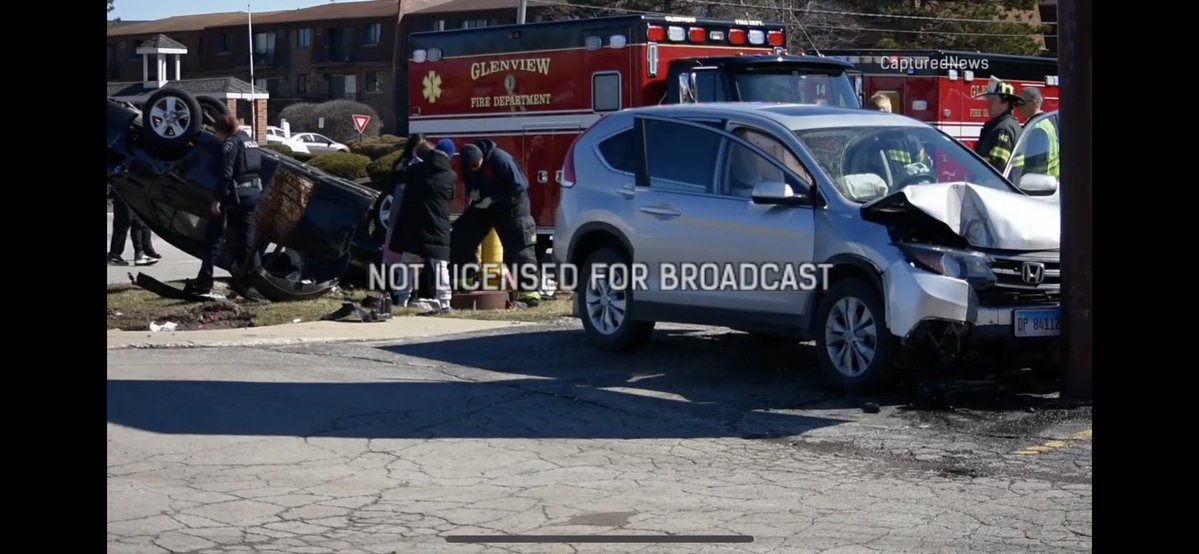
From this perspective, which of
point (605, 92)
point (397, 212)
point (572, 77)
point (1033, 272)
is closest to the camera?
point (1033, 272)

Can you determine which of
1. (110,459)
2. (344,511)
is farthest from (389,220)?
(344,511)

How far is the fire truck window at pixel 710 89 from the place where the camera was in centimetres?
1675

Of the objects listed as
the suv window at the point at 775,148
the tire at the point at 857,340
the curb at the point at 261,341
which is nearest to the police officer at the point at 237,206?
the curb at the point at 261,341

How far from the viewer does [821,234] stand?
987cm

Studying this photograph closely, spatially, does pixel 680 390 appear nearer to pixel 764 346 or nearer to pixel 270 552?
pixel 764 346

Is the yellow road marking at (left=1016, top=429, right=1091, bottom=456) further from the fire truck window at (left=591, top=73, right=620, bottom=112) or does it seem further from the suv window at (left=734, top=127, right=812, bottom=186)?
the fire truck window at (left=591, top=73, right=620, bottom=112)

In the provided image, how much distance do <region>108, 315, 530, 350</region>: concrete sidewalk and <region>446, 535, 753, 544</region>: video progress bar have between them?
6.09 metres

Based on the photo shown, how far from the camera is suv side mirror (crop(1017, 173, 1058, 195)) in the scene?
10.3 meters

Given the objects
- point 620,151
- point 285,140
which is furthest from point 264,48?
point 620,151

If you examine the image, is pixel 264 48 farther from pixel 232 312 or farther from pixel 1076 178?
pixel 1076 178

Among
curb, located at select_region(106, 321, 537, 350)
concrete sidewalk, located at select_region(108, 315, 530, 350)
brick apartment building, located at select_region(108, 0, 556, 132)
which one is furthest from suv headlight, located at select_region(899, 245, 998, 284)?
brick apartment building, located at select_region(108, 0, 556, 132)

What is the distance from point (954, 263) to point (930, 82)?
13960mm

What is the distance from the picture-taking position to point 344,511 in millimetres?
6832
